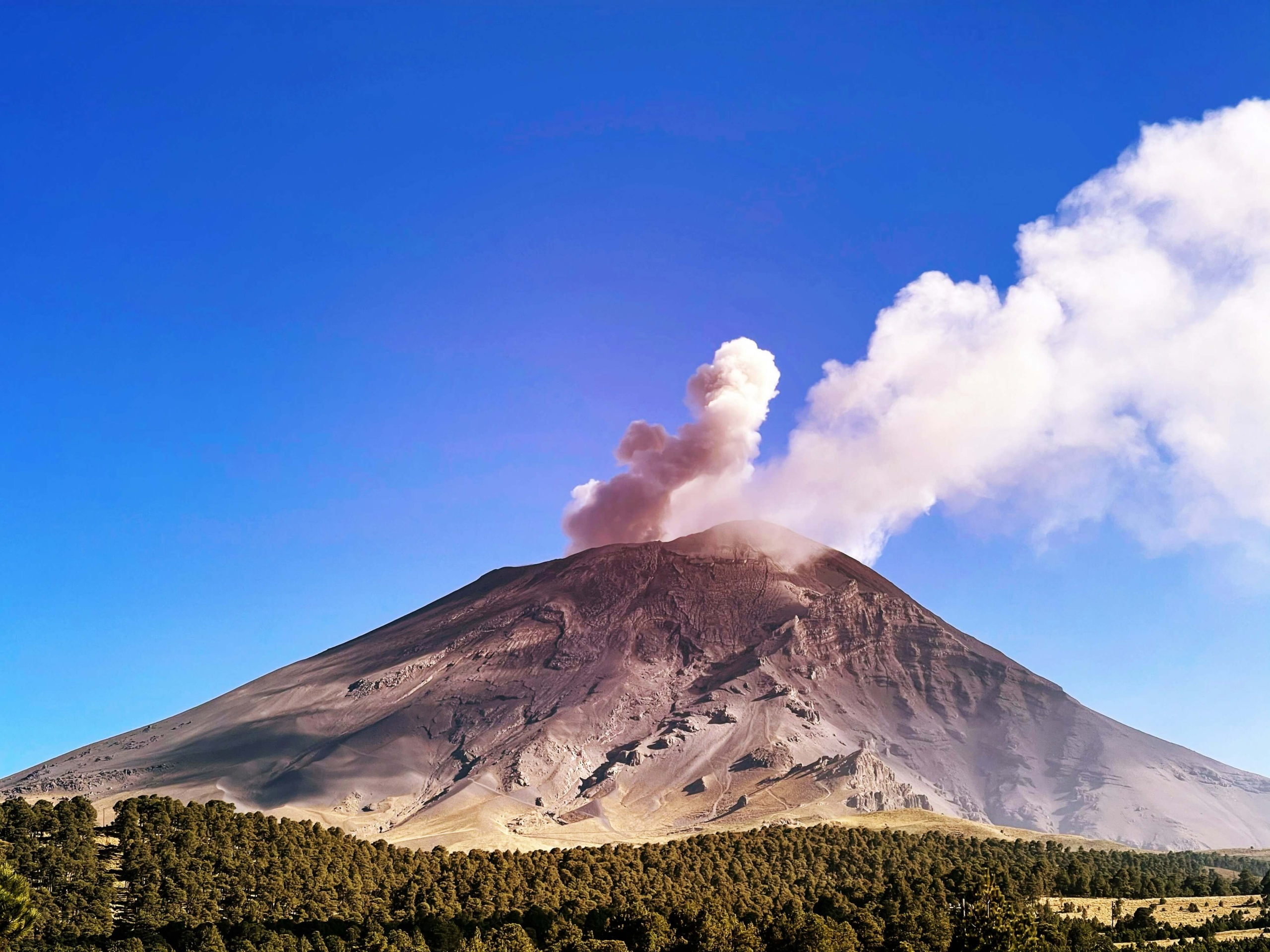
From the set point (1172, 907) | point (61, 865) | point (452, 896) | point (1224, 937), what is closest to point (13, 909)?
point (61, 865)

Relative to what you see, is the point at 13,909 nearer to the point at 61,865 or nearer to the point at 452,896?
the point at 61,865

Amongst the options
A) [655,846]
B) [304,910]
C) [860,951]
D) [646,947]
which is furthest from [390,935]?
[655,846]

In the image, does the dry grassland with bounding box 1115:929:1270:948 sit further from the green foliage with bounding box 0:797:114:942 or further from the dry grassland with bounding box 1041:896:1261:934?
the green foliage with bounding box 0:797:114:942

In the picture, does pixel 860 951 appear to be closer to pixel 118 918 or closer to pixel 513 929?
pixel 513 929

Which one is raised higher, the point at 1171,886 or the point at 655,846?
the point at 655,846

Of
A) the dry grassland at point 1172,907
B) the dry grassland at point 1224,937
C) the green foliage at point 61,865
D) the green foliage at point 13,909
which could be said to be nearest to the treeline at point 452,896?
the green foliage at point 61,865

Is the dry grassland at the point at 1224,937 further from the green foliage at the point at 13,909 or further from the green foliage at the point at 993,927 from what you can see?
the green foliage at the point at 13,909

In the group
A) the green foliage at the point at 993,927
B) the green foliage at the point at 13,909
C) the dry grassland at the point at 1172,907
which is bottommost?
the dry grassland at the point at 1172,907

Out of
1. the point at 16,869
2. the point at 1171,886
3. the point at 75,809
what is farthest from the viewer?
the point at 1171,886
